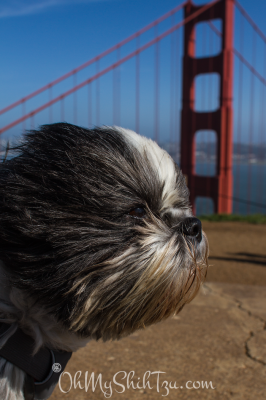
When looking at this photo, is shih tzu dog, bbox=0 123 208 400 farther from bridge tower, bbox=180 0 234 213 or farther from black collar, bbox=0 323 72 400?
bridge tower, bbox=180 0 234 213

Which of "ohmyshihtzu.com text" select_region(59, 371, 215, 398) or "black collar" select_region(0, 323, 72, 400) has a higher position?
"black collar" select_region(0, 323, 72, 400)

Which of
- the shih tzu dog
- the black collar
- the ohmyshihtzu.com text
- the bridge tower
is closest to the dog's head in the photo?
the shih tzu dog

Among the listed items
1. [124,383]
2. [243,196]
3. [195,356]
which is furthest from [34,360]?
[243,196]

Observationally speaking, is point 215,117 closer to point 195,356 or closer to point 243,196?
point 195,356

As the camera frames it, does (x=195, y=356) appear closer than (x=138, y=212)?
No

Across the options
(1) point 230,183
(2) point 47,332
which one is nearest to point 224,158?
(1) point 230,183

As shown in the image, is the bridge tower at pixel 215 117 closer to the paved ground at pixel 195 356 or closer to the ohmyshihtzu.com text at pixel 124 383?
the paved ground at pixel 195 356

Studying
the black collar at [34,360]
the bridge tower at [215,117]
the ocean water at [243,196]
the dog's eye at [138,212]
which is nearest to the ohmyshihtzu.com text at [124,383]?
the black collar at [34,360]
